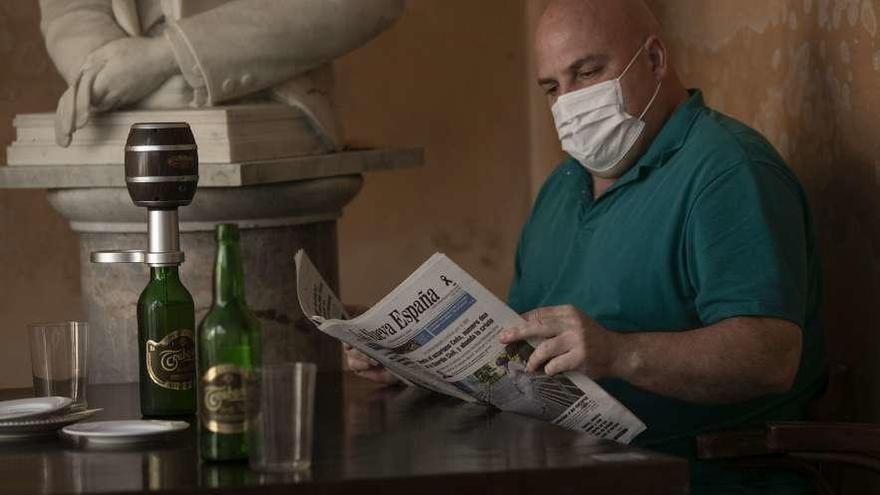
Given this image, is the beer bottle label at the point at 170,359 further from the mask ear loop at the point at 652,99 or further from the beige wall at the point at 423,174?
the beige wall at the point at 423,174

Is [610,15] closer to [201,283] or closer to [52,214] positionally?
[201,283]

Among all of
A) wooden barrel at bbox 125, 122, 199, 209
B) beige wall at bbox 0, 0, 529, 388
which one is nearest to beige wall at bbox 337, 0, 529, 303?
beige wall at bbox 0, 0, 529, 388

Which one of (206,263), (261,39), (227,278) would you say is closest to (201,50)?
(261,39)

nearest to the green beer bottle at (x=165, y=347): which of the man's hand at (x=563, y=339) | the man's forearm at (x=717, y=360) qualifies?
the man's hand at (x=563, y=339)

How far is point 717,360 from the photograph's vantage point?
2.39 metres

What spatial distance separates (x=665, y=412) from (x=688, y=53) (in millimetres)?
1583

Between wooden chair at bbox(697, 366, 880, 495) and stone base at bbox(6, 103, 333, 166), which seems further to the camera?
stone base at bbox(6, 103, 333, 166)

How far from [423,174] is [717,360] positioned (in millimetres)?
3282

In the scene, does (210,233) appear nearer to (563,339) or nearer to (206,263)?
(206,263)

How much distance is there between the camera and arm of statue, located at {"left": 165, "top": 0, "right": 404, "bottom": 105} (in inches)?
136

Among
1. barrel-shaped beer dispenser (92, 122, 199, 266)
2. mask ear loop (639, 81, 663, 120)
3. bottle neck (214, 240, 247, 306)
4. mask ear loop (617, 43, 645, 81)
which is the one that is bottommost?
bottle neck (214, 240, 247, 306)

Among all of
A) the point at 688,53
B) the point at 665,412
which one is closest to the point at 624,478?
the point at 665,412

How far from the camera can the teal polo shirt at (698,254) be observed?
2.49m

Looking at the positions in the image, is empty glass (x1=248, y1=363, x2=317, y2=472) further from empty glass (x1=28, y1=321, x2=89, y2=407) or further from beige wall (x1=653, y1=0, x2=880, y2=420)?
beige wall (x1=653, y1=0, x2=880, y2=420)
